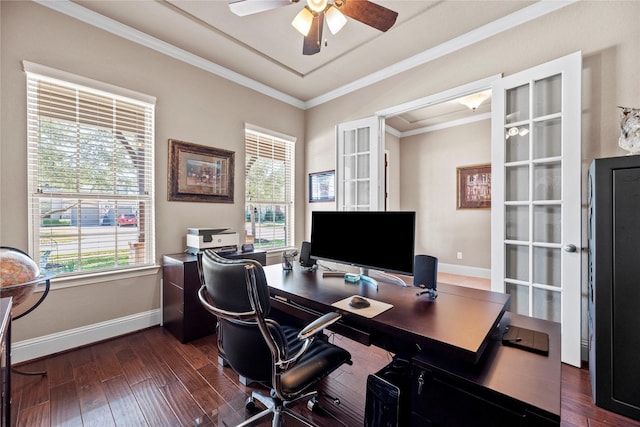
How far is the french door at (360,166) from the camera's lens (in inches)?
135

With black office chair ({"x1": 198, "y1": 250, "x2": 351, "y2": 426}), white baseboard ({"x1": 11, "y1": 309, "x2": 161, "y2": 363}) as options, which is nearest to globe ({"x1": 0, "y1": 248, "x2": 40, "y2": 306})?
white baseboard ({"x1": 11, "y1": 309, "x2": 161, "y2": 363})

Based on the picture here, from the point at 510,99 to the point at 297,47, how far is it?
217 cm

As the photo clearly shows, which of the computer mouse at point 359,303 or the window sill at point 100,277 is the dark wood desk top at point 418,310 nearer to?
the computer mouse at point 359,303

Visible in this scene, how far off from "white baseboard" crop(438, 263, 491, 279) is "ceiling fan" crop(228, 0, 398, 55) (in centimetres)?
444

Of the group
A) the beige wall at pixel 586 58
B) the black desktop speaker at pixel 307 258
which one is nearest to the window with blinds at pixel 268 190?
the black desktop speaker at pixel 307 258

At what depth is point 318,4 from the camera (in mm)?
1837

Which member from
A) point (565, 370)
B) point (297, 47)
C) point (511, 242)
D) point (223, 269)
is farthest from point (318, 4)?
point (565, 370)

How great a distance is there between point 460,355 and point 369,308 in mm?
459

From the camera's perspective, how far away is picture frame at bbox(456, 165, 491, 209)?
4773 millimetres

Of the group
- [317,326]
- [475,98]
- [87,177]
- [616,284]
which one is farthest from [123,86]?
[475,98]

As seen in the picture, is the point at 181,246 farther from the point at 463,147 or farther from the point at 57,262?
the point at 463,147

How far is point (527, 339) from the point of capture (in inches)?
48.5

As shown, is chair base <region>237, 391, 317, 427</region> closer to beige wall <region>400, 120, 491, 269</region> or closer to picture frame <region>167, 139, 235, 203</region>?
picture frame <region>167, 139, 235, 203</region>

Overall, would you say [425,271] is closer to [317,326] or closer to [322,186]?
[317,326]
